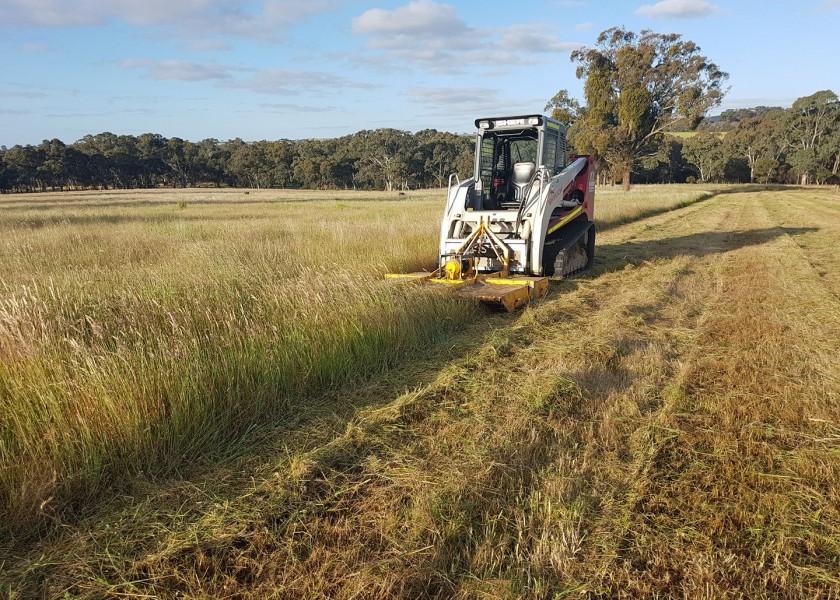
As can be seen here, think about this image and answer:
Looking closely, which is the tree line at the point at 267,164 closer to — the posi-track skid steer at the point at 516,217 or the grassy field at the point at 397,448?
the posi-track skid steer at the point at 516,217

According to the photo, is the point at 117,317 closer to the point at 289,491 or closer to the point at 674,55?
the point at 289,491

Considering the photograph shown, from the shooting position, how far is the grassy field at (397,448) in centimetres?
227

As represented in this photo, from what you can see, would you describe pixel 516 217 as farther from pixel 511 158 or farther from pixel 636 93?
pixel 636 93

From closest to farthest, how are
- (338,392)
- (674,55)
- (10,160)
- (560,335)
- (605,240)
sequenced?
(338,392), (560,335), (605,240), (674,55), (10,160)

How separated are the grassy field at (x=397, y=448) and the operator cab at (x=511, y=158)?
140 inches

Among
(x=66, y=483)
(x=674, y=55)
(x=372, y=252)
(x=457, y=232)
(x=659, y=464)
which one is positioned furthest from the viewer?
(x=674, y=55)

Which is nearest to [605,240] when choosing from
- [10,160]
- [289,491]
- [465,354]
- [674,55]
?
[465,354]

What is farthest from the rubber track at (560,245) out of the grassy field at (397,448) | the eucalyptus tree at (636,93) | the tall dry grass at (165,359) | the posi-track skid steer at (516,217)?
the eucalyptus tree at (636,93)

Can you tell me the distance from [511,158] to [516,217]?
1.90 meters

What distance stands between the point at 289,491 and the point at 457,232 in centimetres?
602

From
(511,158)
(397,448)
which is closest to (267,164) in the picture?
(511,158)

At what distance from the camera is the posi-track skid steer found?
7426 mm

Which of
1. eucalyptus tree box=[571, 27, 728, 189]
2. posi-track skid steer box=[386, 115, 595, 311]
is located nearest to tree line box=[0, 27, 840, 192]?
eucalyptus tree box=[571, 27, 728, 189]

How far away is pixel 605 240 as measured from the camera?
1443cm
